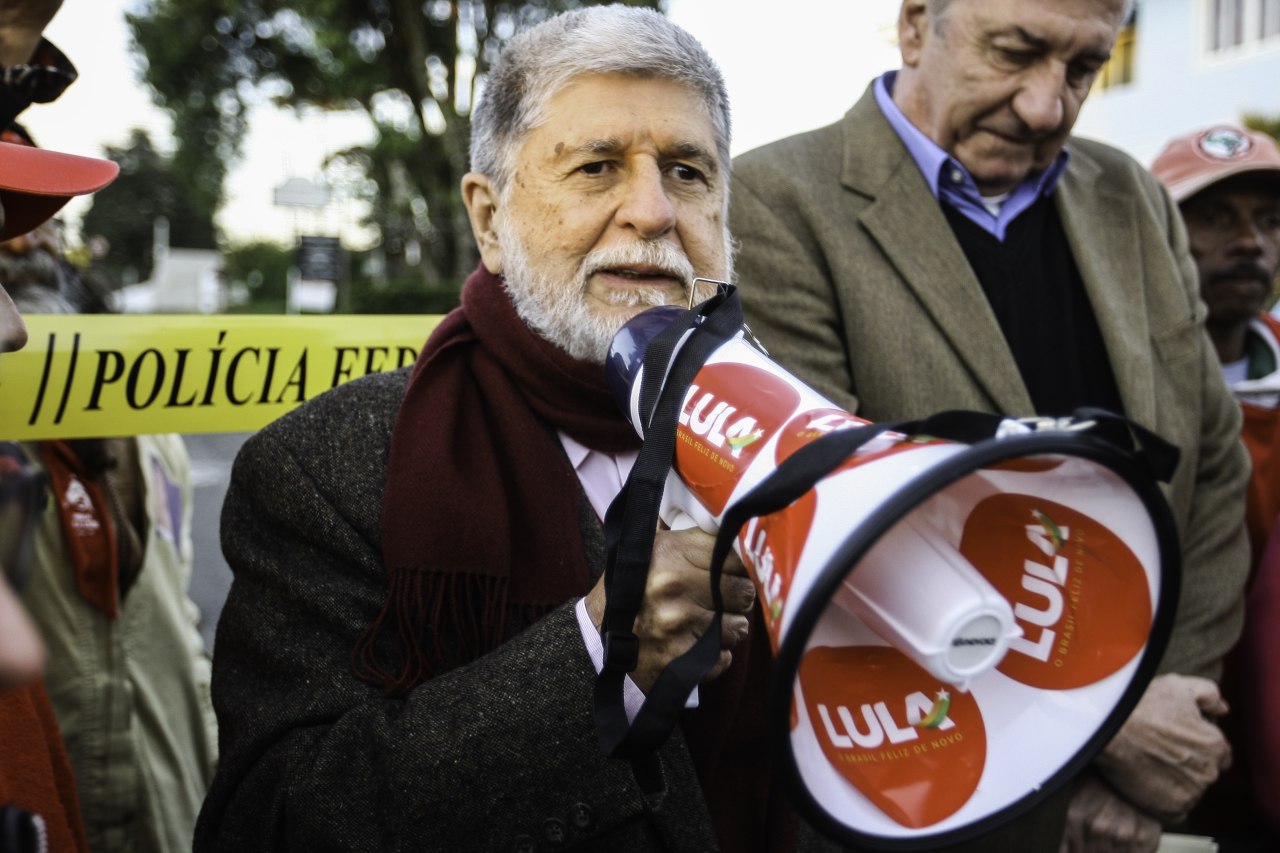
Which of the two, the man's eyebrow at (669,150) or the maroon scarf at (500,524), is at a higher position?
the man's eyebrow at (669,150)

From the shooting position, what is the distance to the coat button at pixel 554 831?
140 cm

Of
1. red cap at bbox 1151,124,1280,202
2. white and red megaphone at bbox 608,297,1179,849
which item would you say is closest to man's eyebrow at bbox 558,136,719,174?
white and red megaphone at bbox 608,297,1179,849

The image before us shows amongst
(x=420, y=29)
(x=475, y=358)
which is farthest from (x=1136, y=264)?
(x=420, y=29)

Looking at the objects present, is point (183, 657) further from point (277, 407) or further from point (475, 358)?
point (475, 358)

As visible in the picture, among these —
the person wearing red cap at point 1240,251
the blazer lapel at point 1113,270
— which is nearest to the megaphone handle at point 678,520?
the blazer lapel at point 1113,270

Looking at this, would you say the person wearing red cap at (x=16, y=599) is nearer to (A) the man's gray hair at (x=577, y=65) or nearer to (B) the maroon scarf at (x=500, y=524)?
(B) the maroon scarf at (x=500, y=524)

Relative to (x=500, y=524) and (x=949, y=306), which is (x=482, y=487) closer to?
(x=500, y=524)

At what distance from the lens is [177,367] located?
215cm

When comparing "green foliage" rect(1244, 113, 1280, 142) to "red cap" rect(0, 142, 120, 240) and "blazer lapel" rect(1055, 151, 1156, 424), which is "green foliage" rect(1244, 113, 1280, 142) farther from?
"red cap" rect(0, 142, 120, 240)

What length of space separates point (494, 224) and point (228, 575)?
5.71 meters

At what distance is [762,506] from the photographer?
3.23ft

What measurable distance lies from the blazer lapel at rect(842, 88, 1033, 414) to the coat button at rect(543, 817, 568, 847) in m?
1.14

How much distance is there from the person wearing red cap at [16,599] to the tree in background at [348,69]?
14665 millimetres

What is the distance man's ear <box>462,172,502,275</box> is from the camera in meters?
1.86
